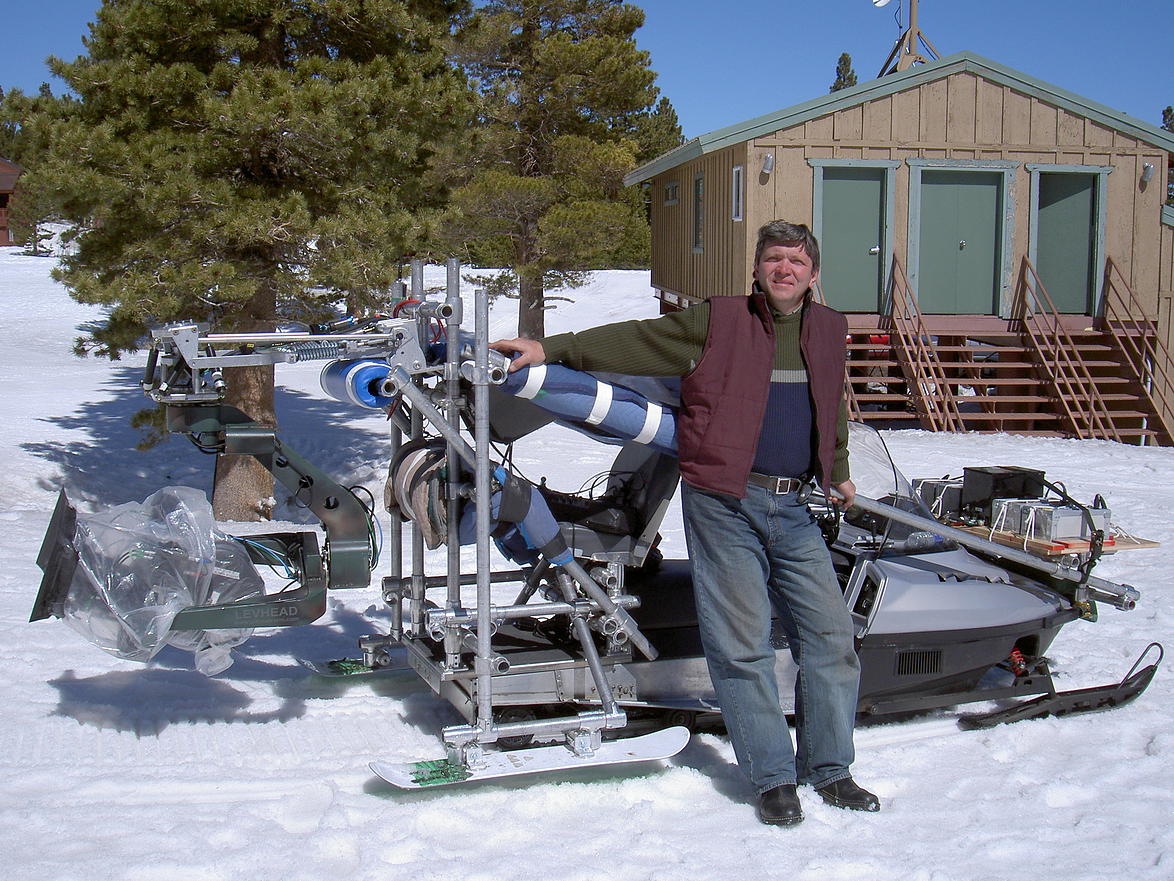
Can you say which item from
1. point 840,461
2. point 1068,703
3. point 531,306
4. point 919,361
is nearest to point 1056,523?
point 1068,703

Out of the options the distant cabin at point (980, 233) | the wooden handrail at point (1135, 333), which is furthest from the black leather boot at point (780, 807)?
the wooden handrail at point (1135, 333)

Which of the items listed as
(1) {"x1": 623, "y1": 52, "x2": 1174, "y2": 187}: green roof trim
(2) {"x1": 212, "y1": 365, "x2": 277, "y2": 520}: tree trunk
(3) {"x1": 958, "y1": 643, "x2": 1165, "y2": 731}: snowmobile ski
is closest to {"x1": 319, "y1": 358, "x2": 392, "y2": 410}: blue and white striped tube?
(3) {"x1": 958, "y1": 643, "x2": 1165, "y2": 731}: snowmobile ski

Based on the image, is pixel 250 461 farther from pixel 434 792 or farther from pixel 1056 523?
pixel 1056 523

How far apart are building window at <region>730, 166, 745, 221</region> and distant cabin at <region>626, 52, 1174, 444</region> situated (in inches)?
1.3

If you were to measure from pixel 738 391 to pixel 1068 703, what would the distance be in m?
2.22

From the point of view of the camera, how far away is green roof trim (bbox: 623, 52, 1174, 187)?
562 inches

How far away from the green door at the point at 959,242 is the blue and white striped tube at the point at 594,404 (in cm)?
1187

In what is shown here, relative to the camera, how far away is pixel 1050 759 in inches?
176

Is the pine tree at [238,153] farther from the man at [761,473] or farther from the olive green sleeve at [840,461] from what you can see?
the olive green sleeve at [840,461]

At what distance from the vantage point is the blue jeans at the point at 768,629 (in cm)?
399

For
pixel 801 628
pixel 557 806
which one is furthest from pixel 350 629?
pixel 801 628

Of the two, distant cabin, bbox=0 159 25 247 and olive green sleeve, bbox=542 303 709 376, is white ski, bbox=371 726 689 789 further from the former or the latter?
distant cabin, bbox=0 159 25 247

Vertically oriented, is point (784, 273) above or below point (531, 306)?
below

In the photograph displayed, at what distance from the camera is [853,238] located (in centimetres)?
1490
